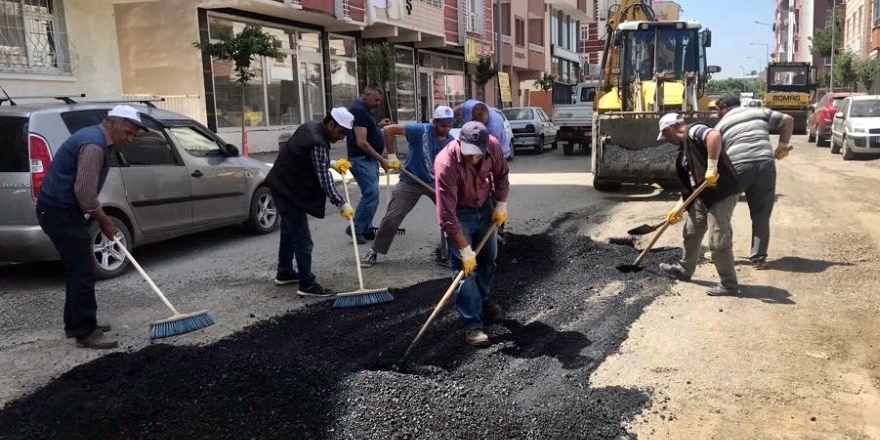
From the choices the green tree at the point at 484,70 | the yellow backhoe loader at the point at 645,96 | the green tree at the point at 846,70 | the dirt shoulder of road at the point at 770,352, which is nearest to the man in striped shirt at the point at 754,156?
the dirt shoulder of road at the point at 770,352

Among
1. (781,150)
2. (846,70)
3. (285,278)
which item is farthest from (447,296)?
(846,70)

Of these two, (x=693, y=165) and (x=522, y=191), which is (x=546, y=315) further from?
(x=522, y=191)

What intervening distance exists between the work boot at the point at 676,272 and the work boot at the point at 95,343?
4.65 meters

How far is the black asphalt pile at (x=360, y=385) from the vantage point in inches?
137

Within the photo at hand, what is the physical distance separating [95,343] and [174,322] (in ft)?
1.74

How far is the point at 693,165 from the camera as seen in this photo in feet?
20.0

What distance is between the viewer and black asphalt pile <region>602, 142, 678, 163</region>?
1108cm

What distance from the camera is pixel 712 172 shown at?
5711 mm

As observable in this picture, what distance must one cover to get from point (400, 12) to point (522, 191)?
39.2 feet

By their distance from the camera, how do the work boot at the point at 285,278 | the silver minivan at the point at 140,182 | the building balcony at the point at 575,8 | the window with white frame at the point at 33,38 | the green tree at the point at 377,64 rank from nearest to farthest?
the silver minivan at the point at 140,182 < the work boot at the point at 285,278 < the window with white frame at the point at 33,38 < the green tree at the point at 377,64 < the building balcony at the point at 575,8

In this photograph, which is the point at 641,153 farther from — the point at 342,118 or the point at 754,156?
the point at 342,118

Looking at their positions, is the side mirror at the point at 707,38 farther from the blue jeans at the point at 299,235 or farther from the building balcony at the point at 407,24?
→ the blue jeans at the point at 299,235

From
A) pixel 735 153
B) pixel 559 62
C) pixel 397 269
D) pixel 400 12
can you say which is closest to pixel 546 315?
pixel 397 269

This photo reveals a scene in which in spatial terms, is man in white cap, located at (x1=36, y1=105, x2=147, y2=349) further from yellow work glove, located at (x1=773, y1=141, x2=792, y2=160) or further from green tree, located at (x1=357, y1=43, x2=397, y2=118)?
green tree, located at (x1=357, y1=43, x2=397, y2=118)
